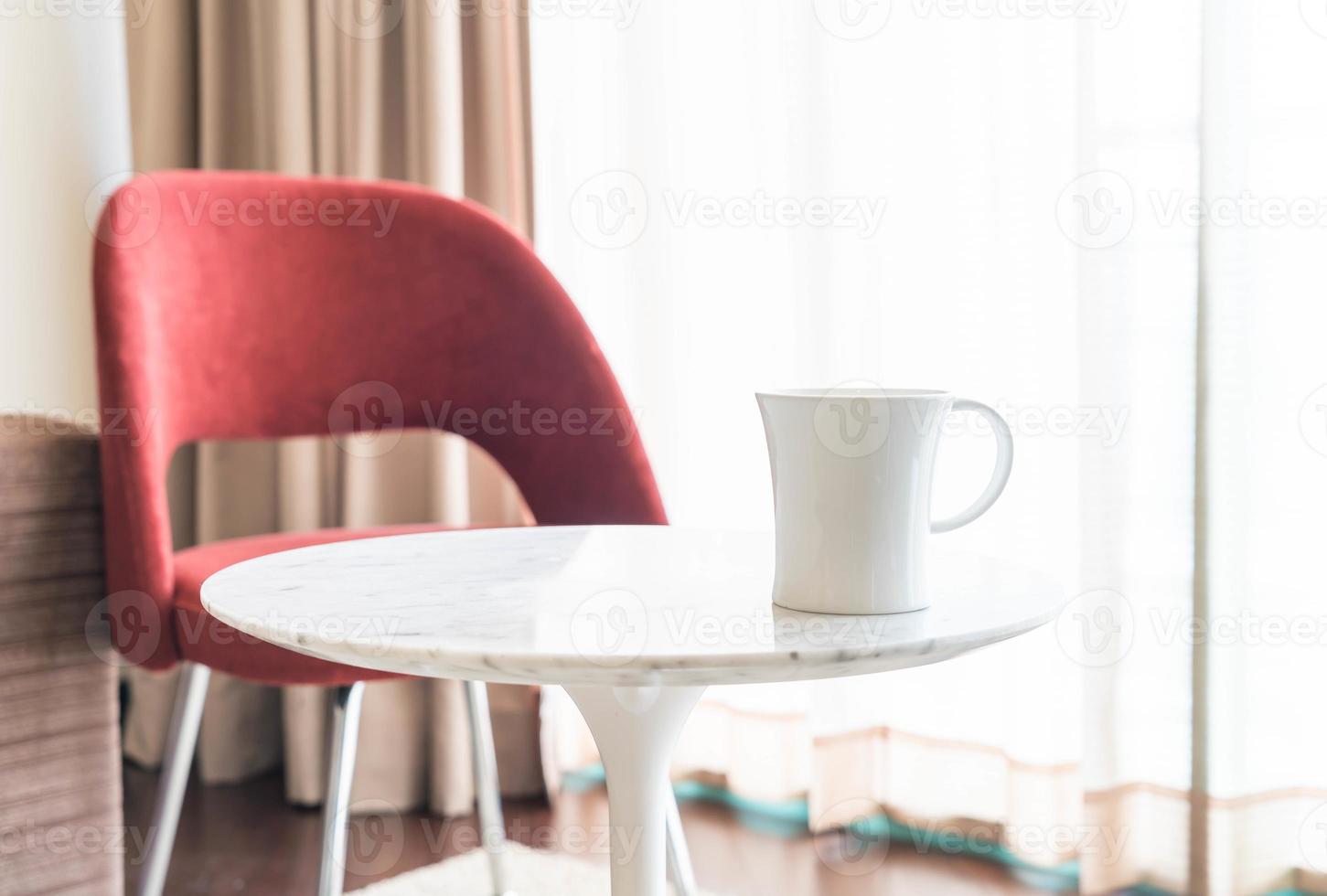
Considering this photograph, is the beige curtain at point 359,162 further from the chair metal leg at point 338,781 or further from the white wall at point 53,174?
the chair metal leg at point 338,781

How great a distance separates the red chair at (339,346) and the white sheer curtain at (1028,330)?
477mm

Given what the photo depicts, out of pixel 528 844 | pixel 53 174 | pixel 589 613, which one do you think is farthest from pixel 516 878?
pixel 53 174

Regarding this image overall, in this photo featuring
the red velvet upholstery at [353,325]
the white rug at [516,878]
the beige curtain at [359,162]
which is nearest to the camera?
the red velvet upholstery at [353,325]

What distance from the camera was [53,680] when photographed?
1112 millimetres

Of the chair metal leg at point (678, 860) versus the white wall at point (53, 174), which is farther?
the white wall at point (53, 174)

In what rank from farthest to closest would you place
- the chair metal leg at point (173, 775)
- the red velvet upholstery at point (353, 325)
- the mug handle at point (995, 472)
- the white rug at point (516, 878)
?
1. the white rug at point (516, 878)
2. the red velvet upholstery at point (353, 325)
3. the chair metal leg at point (173, 775)
4. the mug handle at point (995, 472)

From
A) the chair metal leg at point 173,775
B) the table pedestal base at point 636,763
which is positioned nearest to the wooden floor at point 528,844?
the chair metal leg at point 173,775

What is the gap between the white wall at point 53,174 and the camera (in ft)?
7.03

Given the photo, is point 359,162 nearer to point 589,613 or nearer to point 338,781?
point 338,781

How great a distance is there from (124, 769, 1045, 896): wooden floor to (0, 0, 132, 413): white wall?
798mm

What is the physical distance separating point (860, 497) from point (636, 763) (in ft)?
0.76

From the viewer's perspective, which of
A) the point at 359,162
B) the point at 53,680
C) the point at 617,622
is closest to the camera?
the point at 617,622

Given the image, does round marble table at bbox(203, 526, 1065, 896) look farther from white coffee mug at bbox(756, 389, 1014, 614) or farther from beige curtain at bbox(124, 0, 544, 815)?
beige curtain at bbox(124, 0, 544, 815)

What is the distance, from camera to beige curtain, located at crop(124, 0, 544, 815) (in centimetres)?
193
